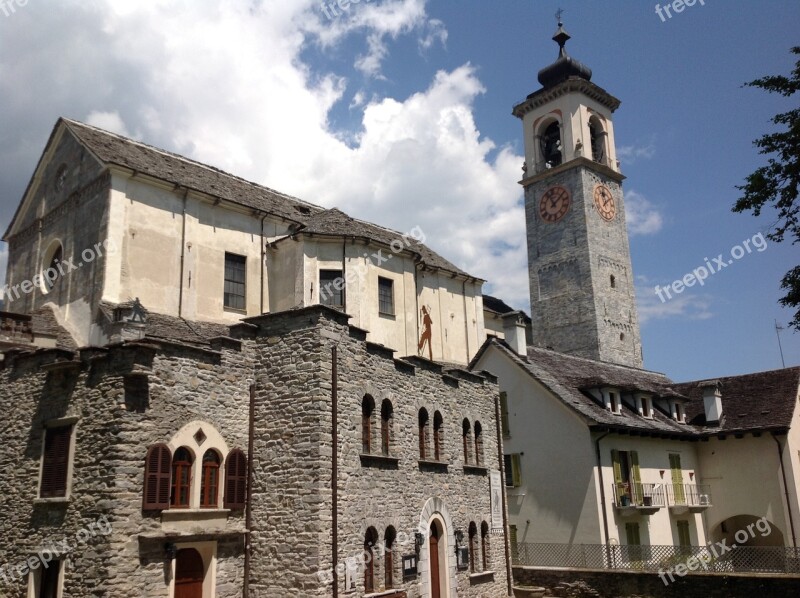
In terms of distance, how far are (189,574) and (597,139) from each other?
48463 mm

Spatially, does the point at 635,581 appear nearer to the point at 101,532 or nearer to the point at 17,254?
the point at 101,532

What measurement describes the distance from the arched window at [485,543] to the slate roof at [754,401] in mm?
14812

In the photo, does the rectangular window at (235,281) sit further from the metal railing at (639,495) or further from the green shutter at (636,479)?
the green shutter at (636,479)

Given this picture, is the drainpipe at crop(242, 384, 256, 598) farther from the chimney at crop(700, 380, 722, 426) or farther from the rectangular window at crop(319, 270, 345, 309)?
the chimney at crop(700, 380, 722, 426)

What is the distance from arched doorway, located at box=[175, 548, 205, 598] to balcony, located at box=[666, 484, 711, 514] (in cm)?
2154

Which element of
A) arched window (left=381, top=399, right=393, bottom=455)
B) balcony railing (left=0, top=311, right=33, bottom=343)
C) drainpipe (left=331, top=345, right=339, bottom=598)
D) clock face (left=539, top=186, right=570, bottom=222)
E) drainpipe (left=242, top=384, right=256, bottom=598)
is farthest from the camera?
clock face (left=539, top=186, right=570, bottom=222)

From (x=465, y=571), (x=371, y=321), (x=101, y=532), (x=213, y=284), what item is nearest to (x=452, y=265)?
(x=371, y=321)

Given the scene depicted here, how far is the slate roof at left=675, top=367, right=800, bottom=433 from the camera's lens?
33.4 meters

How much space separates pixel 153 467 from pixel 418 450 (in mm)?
8467

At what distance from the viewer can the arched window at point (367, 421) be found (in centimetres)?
2027

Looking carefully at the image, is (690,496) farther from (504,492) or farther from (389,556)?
(389,556)

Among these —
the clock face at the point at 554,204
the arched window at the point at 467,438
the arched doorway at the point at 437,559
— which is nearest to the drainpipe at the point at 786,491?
the arched window at the point at 467,438

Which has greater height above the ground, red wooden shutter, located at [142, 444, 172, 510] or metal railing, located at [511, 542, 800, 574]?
red wooden shutter, located at [142, 444, 172, 510]

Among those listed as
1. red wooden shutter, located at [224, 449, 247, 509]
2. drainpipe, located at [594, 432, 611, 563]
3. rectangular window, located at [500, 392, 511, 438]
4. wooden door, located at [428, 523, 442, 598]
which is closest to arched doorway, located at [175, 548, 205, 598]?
red wooden shutter, located at [224, 449, 247, 509]
